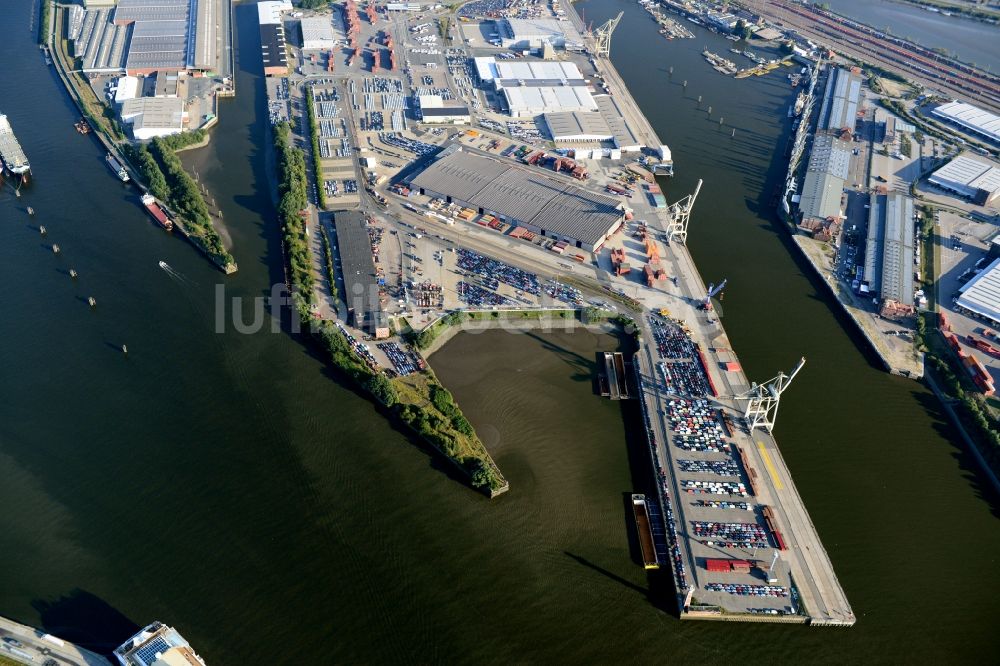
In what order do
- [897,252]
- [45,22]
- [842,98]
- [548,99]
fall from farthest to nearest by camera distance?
[45,22] → [842,98] → [548,99] → [897,252]

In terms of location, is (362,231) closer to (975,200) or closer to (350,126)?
(350,126)

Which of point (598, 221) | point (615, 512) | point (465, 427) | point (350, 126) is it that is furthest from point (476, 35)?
point (615, 512)

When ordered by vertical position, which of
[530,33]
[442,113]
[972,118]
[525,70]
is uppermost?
[972,118]

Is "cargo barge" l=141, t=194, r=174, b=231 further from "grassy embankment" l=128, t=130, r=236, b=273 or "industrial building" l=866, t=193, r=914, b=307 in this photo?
"industrial building" l=866, t=193, r=914, b=307

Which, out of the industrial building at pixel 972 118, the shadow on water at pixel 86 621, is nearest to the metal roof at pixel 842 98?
the industrial building at pixel 972 118

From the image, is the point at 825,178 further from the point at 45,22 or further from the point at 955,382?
the point at 45,22

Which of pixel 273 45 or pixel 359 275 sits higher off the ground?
pixel 273 45

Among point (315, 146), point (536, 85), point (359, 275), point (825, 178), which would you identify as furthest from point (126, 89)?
point (825, 178)

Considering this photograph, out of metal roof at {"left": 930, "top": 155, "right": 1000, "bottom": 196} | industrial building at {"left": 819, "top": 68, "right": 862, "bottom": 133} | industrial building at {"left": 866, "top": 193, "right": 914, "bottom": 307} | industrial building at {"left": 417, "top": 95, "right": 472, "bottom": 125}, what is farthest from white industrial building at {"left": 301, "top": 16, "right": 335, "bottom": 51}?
metal roof at {"left": 930, "top": 155, "right": 1000, "bottom": 196}
